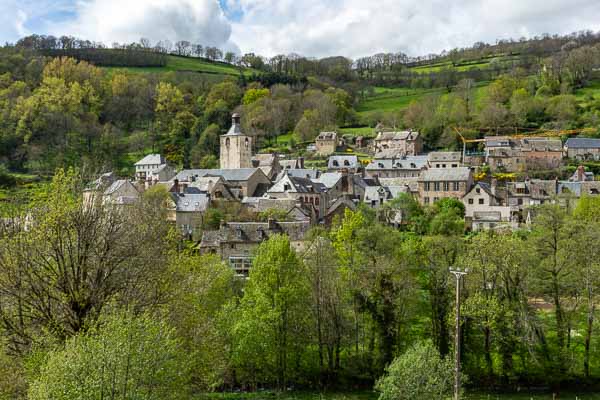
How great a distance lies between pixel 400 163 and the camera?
89000mm

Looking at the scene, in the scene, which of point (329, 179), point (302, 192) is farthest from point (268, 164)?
point (302, 192)

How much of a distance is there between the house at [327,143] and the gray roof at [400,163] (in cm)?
1755

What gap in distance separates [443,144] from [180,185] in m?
48.9

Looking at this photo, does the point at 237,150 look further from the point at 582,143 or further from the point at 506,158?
the point at 582,143

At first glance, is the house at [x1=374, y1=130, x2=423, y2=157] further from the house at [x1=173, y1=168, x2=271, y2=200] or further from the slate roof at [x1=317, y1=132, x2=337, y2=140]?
the house at [x1=173, y1=168, x2=271, y2=200]

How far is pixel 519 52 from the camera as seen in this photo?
531ft

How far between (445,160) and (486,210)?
2248 cm

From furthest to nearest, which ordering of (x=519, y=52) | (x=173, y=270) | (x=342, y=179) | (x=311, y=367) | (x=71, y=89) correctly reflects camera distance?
(x=519, y=52)
(x=71, y=89)
(x=342, y=179)
(x=311, y=367)
(x=173, y=270)

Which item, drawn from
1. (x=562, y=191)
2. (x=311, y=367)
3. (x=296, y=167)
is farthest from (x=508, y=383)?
(x=296, y=167)

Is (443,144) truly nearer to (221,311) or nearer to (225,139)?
(225,139)

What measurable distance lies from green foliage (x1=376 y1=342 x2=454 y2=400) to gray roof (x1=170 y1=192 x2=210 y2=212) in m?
39.2

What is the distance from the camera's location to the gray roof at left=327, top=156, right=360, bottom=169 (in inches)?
3676

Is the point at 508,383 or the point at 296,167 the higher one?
the point at 296,167

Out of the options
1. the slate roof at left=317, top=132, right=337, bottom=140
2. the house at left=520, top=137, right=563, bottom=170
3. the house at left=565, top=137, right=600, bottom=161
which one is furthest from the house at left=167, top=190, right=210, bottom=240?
the house at left=565, top=137, right=600, bottom=161
